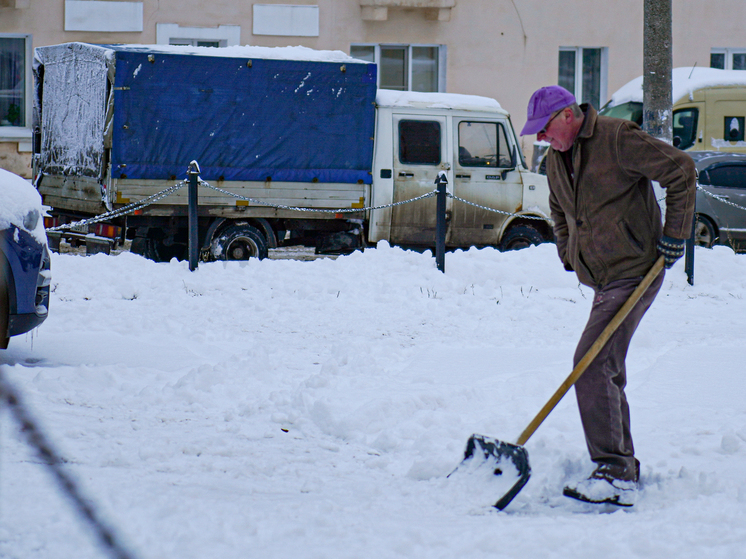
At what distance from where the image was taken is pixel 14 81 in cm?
1800

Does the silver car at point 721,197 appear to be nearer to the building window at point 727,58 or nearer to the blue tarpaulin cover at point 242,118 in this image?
the blue tarpaulin cover at point 242,118

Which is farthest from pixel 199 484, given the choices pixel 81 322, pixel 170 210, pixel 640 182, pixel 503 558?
pixel 170 210

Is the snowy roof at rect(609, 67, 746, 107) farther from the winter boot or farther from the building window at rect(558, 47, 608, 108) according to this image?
the winter boot

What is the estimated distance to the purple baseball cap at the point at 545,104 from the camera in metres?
3.59

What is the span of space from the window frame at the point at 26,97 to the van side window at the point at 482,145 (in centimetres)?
964

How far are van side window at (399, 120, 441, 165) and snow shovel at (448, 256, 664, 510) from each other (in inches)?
327

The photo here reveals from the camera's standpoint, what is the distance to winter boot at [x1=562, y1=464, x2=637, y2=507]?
3.50m

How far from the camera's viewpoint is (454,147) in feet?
38.8

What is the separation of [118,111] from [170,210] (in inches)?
51.5

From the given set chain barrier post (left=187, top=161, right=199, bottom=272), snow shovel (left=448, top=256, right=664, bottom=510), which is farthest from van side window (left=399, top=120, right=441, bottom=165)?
snow shovel (left=448, top=256, right=664, bottom=510)

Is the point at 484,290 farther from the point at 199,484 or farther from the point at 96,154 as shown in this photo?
the point at 199,484

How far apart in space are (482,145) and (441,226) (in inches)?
93.1

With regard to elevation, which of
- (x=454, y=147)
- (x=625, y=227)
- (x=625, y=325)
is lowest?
(x=625, y=325)

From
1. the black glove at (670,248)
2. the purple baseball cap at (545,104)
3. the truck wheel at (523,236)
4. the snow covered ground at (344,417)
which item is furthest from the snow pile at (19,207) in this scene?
the truck wheel at (523,236)
